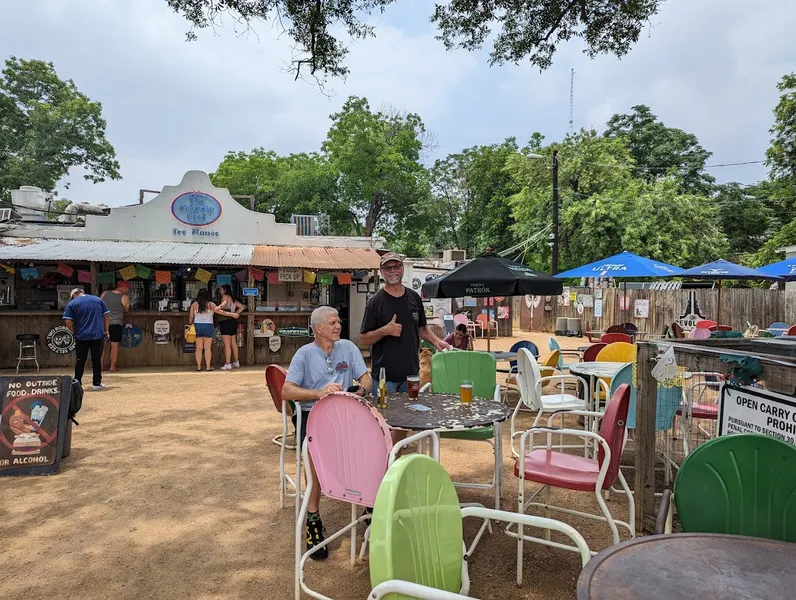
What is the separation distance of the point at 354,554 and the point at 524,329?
18473 mm

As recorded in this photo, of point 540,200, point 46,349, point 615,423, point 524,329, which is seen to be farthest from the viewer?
Answer: point 540,200

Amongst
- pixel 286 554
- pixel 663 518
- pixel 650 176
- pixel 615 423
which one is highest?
pixel 650 176

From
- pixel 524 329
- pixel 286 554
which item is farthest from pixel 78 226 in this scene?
pixel 524 329

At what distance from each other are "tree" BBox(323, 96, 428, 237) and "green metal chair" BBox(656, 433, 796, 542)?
32001 millimetres

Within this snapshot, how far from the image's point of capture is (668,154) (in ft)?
108

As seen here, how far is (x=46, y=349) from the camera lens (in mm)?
10508

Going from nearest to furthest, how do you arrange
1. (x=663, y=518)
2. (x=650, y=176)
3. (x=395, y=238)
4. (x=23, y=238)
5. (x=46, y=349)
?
(x=663, y=518)
(x=46, y=349)
(x=23, y=238)
(x=650, y=176)
(x=395, y=238)

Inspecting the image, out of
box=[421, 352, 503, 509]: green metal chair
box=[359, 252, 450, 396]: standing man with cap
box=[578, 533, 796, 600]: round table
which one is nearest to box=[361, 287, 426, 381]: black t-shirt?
box=[359, 252, 450, 396]: standing man with cap

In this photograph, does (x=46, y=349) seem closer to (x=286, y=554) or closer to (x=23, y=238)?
(x=23, y=238)

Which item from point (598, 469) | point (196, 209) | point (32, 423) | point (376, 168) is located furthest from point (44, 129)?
point (598, 469)

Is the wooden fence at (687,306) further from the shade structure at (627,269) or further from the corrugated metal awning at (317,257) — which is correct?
the corrugated metal awning at (317,257)

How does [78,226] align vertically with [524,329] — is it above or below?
above

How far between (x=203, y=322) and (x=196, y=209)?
351cm

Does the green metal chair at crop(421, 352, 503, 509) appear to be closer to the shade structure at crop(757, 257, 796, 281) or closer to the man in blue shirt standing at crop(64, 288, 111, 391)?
the man in blue shirt standing at crop(64, 288, 111, 391)
